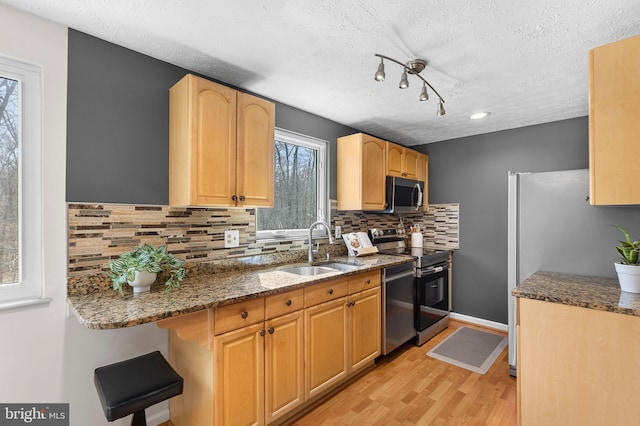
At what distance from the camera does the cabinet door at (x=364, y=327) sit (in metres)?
2.36

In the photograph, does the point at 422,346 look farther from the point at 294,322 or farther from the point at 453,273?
the point at 294,322

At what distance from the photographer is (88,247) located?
65.8 inches

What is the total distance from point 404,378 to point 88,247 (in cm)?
236

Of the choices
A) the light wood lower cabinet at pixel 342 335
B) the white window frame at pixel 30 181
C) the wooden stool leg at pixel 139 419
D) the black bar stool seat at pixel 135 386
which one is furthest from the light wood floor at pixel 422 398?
the white window frame at pixel 30 181

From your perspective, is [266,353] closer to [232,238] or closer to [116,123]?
[232,238]

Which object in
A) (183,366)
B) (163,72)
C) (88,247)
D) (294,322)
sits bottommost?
(183,366)

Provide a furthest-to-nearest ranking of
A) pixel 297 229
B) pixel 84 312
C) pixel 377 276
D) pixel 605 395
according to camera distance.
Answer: pixel 297 229 → pixel 377 276 → pixel 605 395 → pixel 84 312

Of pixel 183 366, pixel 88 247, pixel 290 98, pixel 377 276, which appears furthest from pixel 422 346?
pixel 88 247

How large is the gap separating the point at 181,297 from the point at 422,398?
70.6 inches

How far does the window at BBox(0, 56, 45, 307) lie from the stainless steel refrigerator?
305 cm

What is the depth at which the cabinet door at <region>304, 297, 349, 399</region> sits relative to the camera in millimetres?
2021

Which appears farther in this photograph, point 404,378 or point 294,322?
point 404,378

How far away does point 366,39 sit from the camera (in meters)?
1.71

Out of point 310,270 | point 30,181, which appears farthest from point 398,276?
point 30,181
